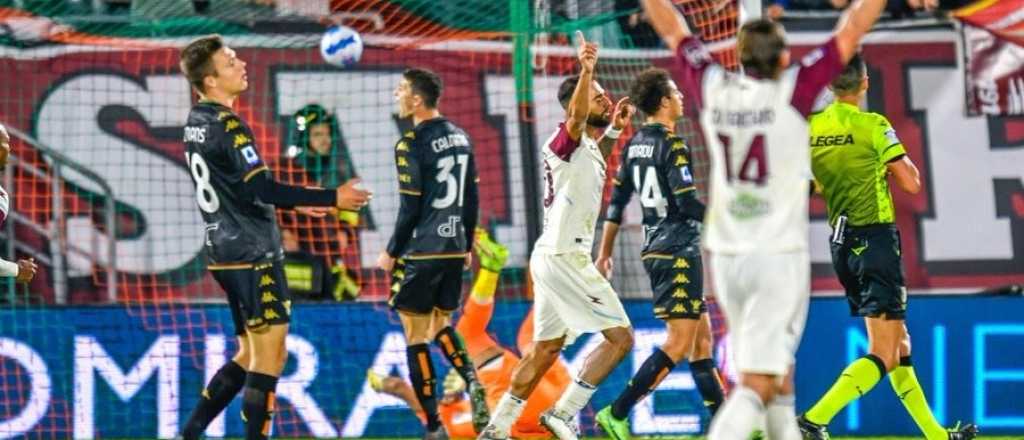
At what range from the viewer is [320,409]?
36.9 ft

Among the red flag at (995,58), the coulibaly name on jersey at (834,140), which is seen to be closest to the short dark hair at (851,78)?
the coulibaly name on jersey at (834,140)

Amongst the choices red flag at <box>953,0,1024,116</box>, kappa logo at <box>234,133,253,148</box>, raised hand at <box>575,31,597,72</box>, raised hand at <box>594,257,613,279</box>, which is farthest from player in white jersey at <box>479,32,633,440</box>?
red flag at <box>953,0,1024,116</box>

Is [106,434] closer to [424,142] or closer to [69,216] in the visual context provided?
[69,216]

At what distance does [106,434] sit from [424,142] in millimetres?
3069

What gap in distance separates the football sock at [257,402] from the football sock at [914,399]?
10.9 feet

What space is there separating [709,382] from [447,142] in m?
1.95

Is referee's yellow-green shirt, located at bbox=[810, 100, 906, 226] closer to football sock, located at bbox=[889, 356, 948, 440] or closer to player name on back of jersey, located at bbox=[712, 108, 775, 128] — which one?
football sock, located at bbox=[889, 356, 948, 440]

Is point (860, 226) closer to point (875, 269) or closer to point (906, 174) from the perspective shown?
point (875, 269)

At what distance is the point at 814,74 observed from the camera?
6.95 metres

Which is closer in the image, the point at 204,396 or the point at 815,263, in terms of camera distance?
the point at 204,396

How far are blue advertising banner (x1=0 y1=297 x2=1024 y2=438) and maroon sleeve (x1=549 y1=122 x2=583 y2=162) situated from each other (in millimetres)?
2416

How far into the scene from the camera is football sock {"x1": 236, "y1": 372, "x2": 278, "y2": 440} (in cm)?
845

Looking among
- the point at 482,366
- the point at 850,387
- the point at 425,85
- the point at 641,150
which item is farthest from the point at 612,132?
the point at 482,366

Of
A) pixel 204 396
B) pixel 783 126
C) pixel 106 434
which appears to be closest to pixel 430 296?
pixel 204 396
